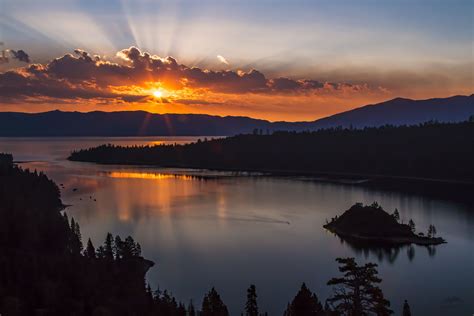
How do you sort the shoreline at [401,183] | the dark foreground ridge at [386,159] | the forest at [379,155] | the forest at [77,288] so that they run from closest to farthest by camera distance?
1. the forest at [77,288]
2. the shoreline at [401,183]
3. the dark foreground ridge at [386,159]
4. the forest at [379,155]

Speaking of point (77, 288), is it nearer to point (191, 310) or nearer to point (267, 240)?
point (191, 310)

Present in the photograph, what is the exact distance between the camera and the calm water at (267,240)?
41.8 meters

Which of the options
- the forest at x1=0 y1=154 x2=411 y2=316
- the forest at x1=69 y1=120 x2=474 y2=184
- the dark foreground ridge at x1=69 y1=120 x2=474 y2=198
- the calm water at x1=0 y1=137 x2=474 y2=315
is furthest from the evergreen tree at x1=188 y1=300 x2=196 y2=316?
the forest at x1=69 y1=120 x2=474 y2=184

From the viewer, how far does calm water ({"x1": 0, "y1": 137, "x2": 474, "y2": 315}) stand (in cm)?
4184

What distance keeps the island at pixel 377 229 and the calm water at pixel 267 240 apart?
7.55 feet

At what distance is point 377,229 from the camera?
208 ft

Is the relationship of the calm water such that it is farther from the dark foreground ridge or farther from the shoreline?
the dark foreground ridge

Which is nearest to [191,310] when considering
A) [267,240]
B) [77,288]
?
[77,288]

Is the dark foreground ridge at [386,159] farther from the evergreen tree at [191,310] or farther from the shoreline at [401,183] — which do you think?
the evergreen tree at [191,310]

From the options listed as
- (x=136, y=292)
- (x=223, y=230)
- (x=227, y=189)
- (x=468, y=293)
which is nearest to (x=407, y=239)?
(x=468, y=293)

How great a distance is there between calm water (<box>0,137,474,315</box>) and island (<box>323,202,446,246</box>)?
230 centimetres

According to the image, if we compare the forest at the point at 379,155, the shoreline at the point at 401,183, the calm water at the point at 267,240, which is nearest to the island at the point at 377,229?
the calm water at the point at 267,240

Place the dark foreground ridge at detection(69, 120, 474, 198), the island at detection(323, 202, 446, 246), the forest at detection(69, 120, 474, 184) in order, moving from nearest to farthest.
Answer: the island at detection(323, 202, 446, 246) < the dark foreground ridge at detection(69, 120, 474, 198) < the forest at detection(69, 120, 474, 184)

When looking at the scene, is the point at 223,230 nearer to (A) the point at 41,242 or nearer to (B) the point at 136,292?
(A) the point at 41,242
